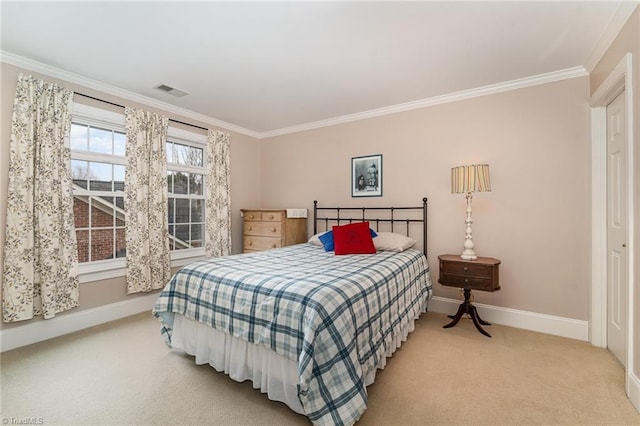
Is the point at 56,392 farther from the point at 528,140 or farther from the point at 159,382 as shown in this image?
the point at 528,140

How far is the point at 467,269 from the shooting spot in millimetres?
2861

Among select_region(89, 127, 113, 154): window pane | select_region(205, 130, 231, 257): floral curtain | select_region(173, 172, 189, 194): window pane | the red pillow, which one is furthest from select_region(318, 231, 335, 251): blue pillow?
select_region(89, 127, 113, 154): window pane

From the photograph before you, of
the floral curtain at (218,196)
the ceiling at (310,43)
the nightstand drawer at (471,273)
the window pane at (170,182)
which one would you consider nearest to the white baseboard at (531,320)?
the nightstand drawer at (471,273)

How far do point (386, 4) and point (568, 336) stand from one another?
11.2 ft

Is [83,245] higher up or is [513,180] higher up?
[513,180]

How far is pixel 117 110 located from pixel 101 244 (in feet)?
5.08

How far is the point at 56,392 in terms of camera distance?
6.31 ft

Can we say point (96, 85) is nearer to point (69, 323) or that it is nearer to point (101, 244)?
point (101, 244)

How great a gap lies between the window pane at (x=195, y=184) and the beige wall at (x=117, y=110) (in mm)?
529

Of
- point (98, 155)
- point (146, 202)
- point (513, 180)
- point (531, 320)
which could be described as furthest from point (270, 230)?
point (531, 320)

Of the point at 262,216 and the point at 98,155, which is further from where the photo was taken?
the point at 262,216

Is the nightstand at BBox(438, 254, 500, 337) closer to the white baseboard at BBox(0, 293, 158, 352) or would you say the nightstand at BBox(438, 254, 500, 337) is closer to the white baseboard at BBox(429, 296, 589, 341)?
the white baseboard at BBox(429, 296, 589, 341)

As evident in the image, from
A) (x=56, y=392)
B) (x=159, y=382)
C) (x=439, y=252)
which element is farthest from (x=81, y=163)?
(x=439, y=252)

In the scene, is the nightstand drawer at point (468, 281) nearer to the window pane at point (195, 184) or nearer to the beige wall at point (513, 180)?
the beige wall at point (513, 180)
